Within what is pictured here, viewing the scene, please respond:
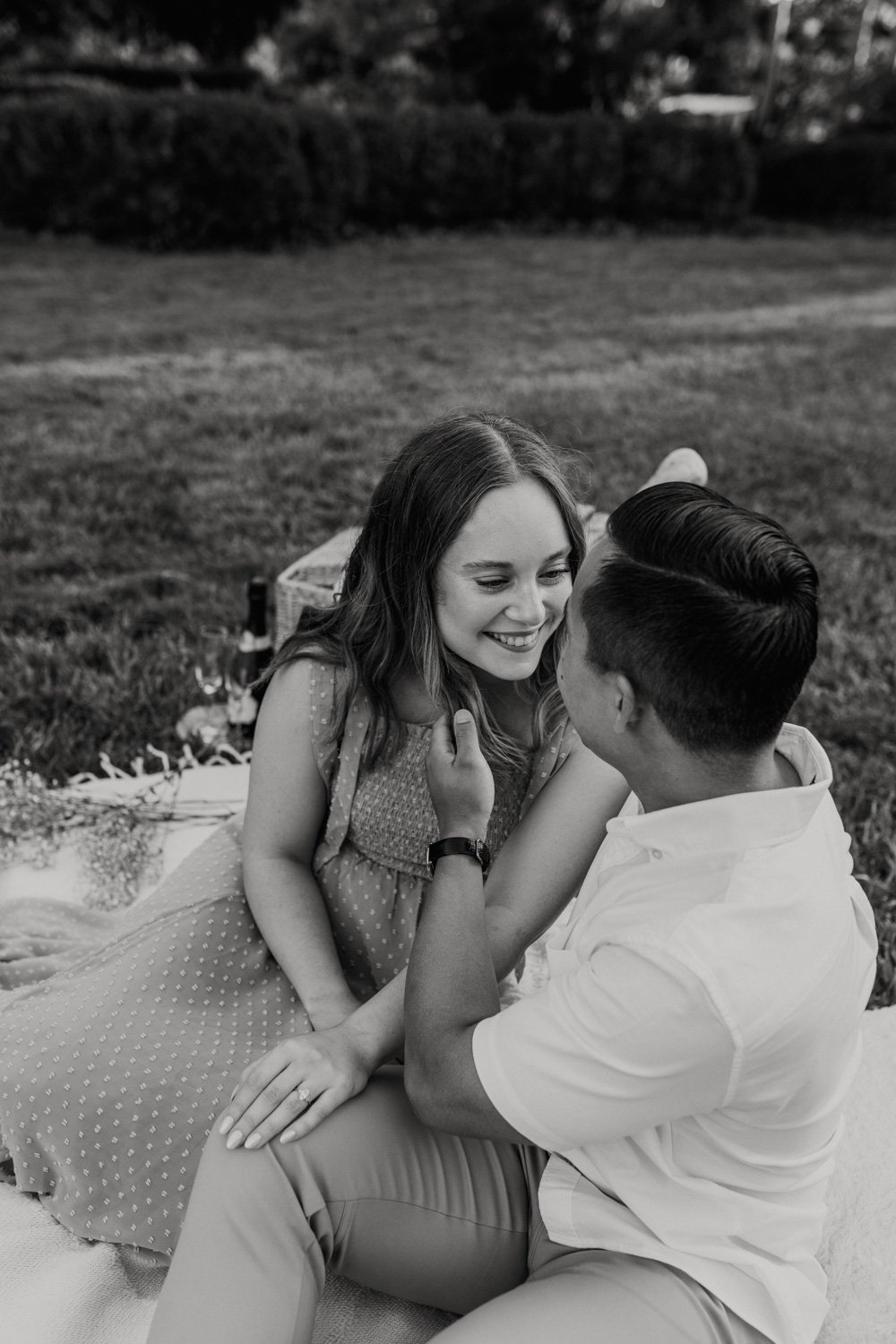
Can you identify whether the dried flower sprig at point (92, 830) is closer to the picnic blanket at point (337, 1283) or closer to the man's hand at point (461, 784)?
the picnic blanket at point (337, 1283)

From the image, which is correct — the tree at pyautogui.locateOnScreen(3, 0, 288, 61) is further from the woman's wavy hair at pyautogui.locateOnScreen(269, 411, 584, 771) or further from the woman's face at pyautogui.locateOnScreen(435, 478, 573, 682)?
the woman's face at pyautogui.locateOnScreen(435, 478, 573, 682)

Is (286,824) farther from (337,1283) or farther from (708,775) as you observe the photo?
(708,775)

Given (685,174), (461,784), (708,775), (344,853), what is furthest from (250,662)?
(685,174)

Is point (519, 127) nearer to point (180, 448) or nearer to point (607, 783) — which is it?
point (180, 448)

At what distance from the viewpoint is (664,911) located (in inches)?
57.8

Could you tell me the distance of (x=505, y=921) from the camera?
2.07m

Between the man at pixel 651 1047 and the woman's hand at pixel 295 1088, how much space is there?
0.03m

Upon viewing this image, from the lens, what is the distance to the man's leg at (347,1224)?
1.51 metres

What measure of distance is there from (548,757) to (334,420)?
4720 millimetres

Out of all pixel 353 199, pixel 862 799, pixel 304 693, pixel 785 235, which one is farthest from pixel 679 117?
pixel 304 693

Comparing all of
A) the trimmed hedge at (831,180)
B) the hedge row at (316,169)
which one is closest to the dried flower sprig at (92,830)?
the hedge row at (316,169)

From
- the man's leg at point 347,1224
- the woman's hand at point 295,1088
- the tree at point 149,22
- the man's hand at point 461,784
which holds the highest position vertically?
the tree at point 149,22

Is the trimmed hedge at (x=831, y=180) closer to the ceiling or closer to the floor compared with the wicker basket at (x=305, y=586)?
closer to the ceiling

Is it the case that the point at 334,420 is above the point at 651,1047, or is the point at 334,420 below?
below
